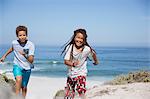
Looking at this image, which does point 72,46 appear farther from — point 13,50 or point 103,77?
point 103,77

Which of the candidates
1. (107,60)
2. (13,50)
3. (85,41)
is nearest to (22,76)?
(13,50)

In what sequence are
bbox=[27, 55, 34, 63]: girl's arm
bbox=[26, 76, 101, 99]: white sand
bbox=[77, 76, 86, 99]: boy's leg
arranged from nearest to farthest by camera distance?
bbox=[77, 76, 86, 99]: boy's leg, bbox=[27, 55, 34, 63]: girl's arm, bbox=[26, 76, 101, 99]: white sand

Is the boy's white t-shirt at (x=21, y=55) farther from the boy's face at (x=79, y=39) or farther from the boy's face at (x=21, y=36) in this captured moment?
the boy's face at (x=79, y=39)

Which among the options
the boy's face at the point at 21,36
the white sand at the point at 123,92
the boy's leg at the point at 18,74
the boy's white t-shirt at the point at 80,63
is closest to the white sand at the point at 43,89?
the white sand at the point at 123,92

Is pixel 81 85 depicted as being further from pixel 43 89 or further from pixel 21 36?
pixel 43 89

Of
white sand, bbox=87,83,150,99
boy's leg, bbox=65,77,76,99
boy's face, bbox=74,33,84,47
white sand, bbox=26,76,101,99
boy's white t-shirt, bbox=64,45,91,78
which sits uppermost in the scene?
boy's face, bbox=74,33,84,47

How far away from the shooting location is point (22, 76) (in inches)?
158

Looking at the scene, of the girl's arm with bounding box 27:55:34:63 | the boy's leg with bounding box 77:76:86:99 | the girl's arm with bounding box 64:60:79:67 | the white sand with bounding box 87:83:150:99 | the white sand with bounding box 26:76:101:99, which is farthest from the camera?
the white sand with bounding box 26:76:101:99

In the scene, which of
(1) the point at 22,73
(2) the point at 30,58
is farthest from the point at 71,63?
(1) the point at 22,73

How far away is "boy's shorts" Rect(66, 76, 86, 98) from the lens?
12.1 feet

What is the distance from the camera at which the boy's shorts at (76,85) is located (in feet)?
12.1

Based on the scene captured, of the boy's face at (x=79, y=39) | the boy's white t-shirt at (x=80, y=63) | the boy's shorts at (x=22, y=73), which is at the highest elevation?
the boy's face at (x=79, y=39)

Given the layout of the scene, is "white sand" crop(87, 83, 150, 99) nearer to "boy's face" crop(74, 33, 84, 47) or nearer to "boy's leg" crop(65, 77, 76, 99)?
"boy's leg" crop(65, 77, 76, 99)

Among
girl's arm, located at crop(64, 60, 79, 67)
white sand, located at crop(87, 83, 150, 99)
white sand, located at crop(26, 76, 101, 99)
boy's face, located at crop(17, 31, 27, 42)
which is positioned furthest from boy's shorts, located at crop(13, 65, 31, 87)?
white sand, located at crop(26, 76, 101, 99)
